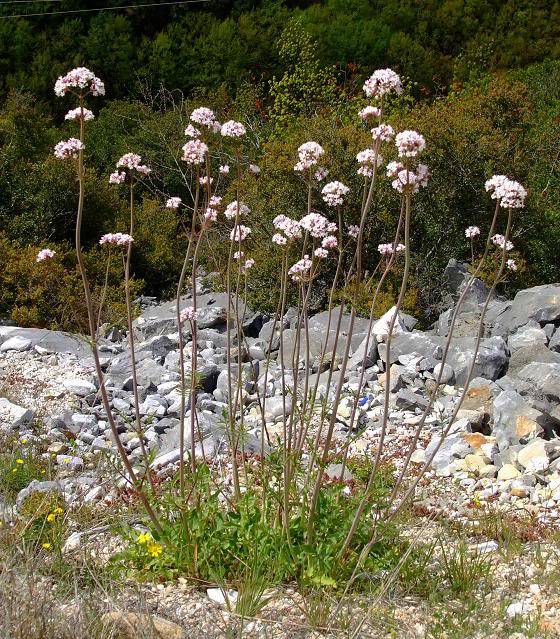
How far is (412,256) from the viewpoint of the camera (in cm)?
966

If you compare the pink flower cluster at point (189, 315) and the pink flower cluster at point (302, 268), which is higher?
the pink flower cluster at point (302, 268)

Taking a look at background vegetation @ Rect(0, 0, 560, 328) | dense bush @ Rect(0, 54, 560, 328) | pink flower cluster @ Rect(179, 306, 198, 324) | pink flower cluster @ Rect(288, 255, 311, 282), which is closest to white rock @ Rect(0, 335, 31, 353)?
background vegetation @ Rect(0, 0, 560, 328)

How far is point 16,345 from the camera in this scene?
25.3 feet

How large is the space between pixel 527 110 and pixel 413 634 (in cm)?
970

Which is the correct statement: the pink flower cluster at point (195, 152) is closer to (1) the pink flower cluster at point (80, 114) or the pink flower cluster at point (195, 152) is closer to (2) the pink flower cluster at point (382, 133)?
(1) the pink flower cluster at point (80, 114)

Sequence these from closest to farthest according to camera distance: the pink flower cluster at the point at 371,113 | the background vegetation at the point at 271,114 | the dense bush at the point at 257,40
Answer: the pink flower cluster at the point at 371,113
the background vegetation at the point at 271,114
the dense bush at the point at 257,40

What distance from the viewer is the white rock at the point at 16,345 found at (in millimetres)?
7676

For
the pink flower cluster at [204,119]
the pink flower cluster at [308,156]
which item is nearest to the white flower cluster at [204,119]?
the pink flower cluster at [204,119]

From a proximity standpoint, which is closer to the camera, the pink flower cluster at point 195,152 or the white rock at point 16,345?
the pink flower cluster at point 195,152

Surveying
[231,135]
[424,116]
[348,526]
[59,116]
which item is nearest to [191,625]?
[348,526]

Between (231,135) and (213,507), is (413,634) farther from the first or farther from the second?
(231,135)

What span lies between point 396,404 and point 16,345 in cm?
378

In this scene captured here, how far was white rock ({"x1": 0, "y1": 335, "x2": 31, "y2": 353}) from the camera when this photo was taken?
7.68m

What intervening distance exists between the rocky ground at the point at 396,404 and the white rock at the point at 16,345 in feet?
0.05
